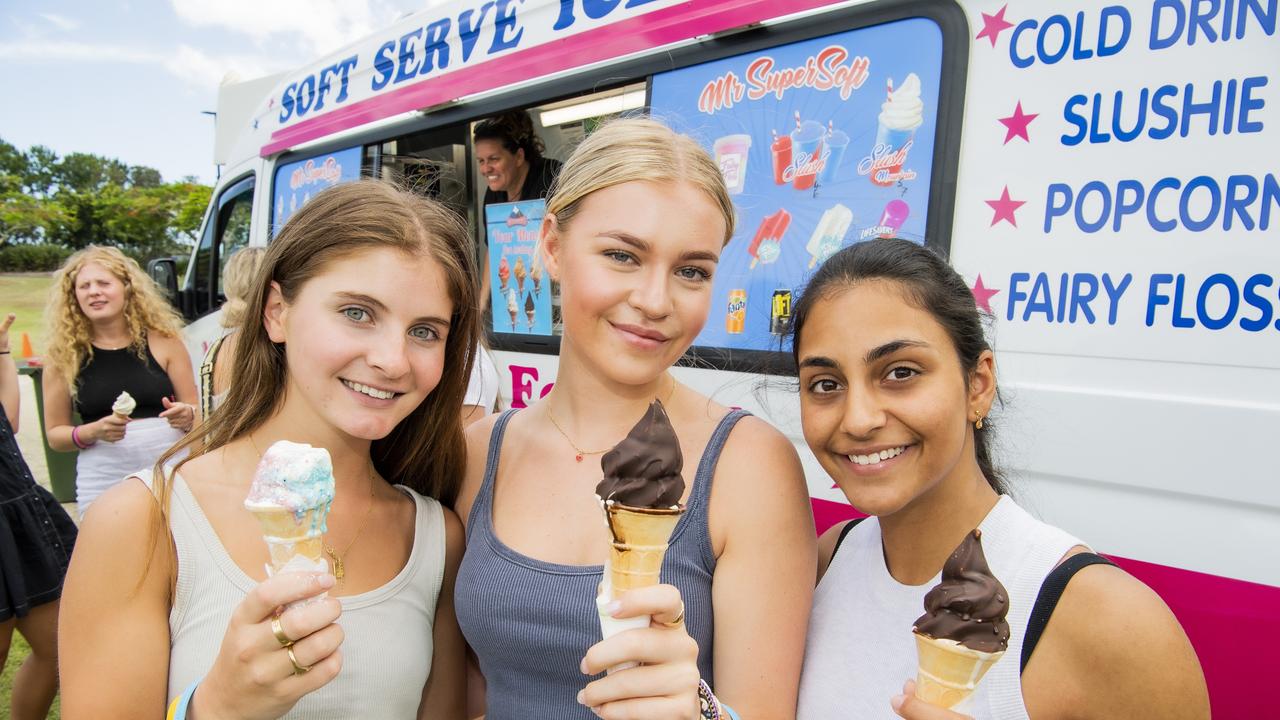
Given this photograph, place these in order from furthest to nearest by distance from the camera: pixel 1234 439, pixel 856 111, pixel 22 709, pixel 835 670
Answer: pixel 22 709, pixel 856 111, pixel 1234 439, pixel 835 670

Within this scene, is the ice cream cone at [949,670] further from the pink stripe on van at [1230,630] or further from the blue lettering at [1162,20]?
the blue lettering at [1162,20]

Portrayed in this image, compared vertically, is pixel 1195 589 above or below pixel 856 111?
below

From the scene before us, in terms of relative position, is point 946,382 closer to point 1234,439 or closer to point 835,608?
point 835,608

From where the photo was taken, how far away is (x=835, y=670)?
4.75 ft

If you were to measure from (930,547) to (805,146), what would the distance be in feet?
5.35

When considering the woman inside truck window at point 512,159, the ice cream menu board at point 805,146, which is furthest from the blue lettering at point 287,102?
the ice cream menu board at point 805,146

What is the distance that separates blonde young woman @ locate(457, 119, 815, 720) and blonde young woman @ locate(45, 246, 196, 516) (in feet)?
11.8

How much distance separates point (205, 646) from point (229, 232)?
5908 millimetres

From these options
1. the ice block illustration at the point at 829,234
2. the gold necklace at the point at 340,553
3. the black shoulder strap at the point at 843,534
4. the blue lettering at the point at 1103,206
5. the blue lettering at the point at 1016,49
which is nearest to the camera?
the gold necklace at the point at 340,553

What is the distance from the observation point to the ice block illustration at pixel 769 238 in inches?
109

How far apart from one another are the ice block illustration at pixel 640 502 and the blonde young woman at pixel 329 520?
1.50ft

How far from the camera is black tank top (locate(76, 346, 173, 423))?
4.58 meters

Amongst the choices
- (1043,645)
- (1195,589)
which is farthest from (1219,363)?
(1043,645)

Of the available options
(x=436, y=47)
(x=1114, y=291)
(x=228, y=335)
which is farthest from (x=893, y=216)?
(x=228, y=335)
